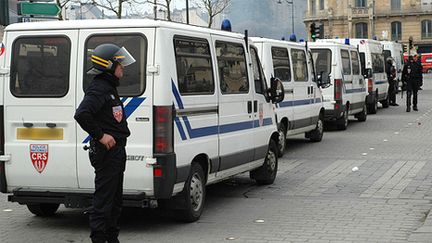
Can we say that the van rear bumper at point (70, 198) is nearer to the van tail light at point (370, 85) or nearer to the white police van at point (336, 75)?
the white police van at point (336, 75)

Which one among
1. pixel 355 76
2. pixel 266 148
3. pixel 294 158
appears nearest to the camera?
pixel 266 148

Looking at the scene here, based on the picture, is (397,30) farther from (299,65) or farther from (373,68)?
(299,65)

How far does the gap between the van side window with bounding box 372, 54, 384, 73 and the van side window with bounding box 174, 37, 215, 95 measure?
17.9m

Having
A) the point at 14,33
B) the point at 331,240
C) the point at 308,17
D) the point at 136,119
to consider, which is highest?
the point at 308,17

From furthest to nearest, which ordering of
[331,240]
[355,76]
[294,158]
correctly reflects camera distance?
1. [355,76]
2. [294,158]
3. [331,240]

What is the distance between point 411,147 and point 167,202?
8.99 meters

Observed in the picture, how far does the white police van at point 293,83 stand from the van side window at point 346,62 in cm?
302


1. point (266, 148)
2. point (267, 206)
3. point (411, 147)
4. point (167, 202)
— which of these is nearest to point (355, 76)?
point (411, 147)

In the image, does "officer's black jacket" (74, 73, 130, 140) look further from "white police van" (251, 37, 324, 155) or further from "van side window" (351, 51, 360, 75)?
"van side window" (351, 51, 360, 75)

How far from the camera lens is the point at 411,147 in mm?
15859

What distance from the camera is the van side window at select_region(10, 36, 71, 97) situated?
789cm

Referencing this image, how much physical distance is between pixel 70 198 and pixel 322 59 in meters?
12.6

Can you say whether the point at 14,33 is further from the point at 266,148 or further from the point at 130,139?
the point at 266,148

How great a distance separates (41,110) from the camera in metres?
7.88
